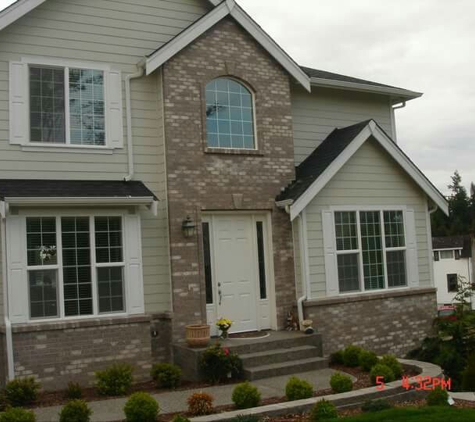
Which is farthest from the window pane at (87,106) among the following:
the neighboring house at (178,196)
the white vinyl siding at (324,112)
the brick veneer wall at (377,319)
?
the brick veneer wall at (377,319)

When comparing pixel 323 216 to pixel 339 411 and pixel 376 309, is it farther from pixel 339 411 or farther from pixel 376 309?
pixel 339 411

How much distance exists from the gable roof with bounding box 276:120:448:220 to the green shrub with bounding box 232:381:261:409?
4.90 meters

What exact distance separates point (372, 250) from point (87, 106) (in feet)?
23.6

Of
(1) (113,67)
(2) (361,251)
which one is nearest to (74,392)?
(1) (113,67)

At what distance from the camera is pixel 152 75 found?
1302cm

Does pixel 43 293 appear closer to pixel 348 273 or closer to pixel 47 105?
pixel 47 105

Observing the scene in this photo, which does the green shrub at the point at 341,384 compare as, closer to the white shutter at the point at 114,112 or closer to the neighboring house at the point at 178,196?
the neighboring house at the point at 178,196

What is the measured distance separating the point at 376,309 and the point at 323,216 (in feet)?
8.44

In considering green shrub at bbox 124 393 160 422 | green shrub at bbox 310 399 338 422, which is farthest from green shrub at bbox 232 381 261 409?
green shrub at bbox 124 393 160 422

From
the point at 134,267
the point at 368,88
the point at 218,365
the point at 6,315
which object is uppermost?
the point at 368,88

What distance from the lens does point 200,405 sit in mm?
8852

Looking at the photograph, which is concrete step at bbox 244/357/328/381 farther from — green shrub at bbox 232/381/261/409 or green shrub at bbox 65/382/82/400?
green shrub at bbox 65/382/82/400

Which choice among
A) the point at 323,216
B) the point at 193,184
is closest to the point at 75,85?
the point at 193,184

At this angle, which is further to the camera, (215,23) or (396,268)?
(396,268)
